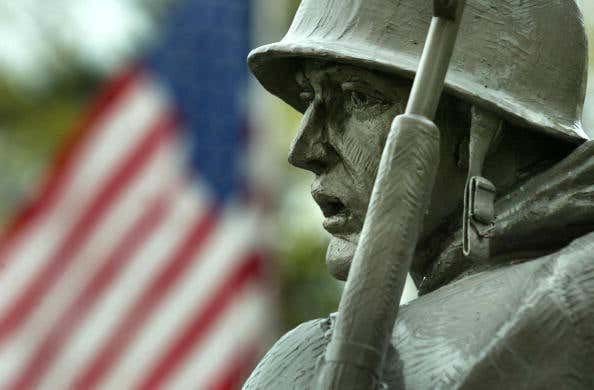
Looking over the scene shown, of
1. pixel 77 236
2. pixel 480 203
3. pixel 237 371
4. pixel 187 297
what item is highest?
pixel 480 203

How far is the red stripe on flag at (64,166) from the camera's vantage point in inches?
349

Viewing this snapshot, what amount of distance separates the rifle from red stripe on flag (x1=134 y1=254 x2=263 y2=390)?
4.38 m

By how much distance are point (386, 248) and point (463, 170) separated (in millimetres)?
495

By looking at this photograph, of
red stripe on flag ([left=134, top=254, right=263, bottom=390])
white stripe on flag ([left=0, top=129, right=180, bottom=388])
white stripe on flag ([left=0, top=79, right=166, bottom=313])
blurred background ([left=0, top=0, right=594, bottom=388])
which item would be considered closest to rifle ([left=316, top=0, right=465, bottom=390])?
red stripe on flag ([left=134, top=254, right=263, bottom=390])

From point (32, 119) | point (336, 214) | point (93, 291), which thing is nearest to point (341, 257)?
point (336, 214)

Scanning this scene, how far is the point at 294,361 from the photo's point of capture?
14.4 feet

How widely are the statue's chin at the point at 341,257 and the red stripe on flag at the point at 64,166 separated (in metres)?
4.44

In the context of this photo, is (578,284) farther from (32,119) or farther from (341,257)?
(32,119)

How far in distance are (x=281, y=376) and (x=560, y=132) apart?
0.69 meters

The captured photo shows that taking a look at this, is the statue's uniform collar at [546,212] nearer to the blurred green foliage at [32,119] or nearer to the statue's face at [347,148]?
the statue's face at [347,148]

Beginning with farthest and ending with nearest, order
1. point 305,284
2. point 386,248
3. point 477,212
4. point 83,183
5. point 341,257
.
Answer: point 305,284 → point 83,183 → point 341,257 → point 477,212 → point 386,248

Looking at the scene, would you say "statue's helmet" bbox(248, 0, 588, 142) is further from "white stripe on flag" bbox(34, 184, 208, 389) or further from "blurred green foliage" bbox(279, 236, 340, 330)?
"blurred green foliage" bbox(279, 236, 340, 330)

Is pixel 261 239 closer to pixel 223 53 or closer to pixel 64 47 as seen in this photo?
pixel 223 53

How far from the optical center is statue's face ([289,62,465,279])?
4355 millimetres
